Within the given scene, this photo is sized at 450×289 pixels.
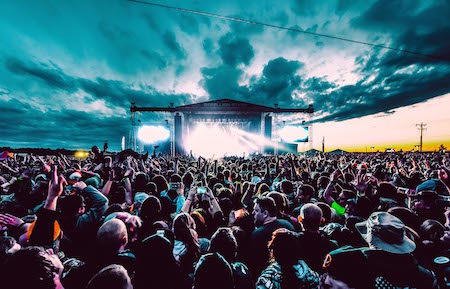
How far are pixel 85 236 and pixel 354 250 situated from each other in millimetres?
2850

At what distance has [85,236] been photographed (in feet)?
8.32

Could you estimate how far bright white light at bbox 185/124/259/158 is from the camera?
3375 cm

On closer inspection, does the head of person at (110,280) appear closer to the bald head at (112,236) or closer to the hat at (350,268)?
the bald head at (112,236)

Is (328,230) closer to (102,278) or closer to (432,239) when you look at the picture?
(432,239)

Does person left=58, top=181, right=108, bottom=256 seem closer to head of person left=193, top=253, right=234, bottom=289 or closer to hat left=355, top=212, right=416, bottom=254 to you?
head of person left=193, top=253, right=234, bottom=289

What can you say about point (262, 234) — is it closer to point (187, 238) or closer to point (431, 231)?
point (187, 238)

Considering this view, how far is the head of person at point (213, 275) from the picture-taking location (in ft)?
4.39

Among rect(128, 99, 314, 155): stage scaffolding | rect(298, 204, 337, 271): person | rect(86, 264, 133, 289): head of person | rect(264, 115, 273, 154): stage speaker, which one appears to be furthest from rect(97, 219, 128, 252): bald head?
rect(264, 115, 273, 154): stage speaker

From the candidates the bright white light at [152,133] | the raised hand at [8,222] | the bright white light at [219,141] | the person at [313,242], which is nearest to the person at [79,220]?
the raised hand at [8,222]

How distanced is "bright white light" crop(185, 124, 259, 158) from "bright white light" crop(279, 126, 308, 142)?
7296 millimetres

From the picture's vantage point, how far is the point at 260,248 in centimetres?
Result: 230

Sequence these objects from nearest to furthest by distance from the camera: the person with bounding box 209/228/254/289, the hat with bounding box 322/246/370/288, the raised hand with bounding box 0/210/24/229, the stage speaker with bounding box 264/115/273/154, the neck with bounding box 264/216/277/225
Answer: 1. the hat with bounding box 322/246/370/288
2. the person with bounding box 209/228/254/289
3. the raised hand with bounding box 0/210/24/229
4. the neck with bounding box 264/216/277/225
5. the stage speaker with bounding box 264/115/273/154

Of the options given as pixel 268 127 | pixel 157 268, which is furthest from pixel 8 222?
pixel 268 127

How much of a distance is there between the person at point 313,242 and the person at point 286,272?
1.06ft
